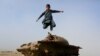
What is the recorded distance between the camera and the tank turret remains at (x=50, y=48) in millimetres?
13367

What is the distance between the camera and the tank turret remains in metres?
13.4

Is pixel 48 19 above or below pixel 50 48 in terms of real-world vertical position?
above

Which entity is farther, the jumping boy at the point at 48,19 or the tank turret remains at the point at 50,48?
the jumping boy at the point at 48,19

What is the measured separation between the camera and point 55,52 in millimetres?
13570

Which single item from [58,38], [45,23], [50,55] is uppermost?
[45,23]

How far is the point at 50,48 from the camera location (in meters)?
13.5

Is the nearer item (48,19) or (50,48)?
(50,48)

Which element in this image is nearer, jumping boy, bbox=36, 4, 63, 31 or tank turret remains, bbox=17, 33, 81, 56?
tank turret remains, bbox=17, 33, 81, 56

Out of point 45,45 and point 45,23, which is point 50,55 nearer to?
point 45,45

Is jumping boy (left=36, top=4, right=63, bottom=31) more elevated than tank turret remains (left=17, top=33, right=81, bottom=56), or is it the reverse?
jumping boy (left=36, top=4, right=63, bottom=31)

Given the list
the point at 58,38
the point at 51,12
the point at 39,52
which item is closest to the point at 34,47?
the point at 39,52

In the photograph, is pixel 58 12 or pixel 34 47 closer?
pixel 34 47

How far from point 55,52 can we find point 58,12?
259 cm

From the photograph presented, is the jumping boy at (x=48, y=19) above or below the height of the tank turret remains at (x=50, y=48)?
above
